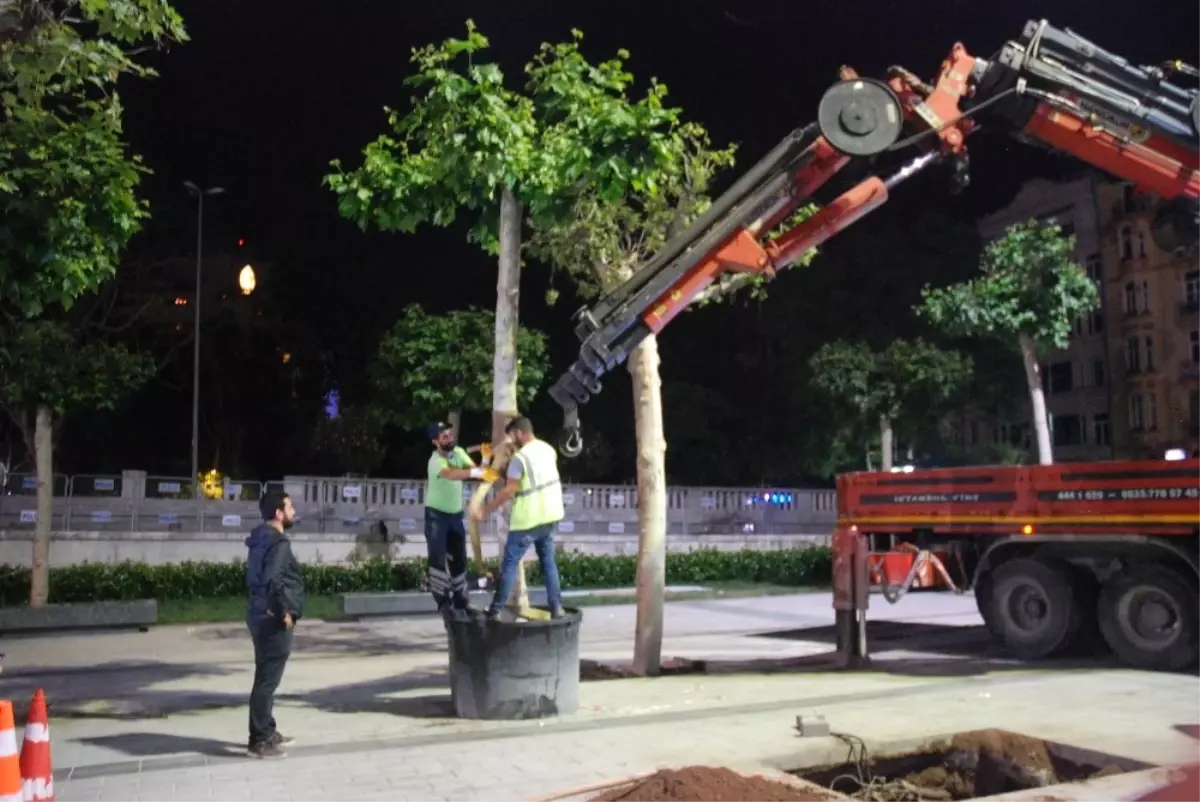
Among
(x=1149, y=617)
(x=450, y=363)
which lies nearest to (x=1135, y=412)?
(x=450, y=363)

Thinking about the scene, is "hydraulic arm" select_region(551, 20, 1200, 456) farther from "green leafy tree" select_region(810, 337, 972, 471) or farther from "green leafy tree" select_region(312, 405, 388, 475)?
"green leafy tree" select_region(312, 405, 388, 475)

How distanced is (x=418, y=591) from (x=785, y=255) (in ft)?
38.9

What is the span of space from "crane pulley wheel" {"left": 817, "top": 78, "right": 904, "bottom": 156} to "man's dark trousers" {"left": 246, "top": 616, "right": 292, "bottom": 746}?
5166 mm

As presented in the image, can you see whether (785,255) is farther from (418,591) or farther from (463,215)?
(418,591)

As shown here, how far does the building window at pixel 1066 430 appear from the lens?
43531 mm

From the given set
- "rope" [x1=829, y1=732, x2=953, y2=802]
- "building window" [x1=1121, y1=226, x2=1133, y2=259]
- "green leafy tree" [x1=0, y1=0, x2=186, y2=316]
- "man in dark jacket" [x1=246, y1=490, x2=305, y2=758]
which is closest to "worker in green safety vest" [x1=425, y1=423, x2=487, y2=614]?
"man in dark jacket" [x1=246, y1=490, x2=305, y2=758]

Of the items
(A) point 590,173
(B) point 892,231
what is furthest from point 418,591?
(B) point 892,231

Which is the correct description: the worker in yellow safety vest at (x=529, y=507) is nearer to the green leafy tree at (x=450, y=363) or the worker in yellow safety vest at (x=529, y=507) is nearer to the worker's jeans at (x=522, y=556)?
the worker's jeans at (x=522, y=556)

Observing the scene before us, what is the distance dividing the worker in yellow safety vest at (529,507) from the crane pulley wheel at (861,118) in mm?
3168

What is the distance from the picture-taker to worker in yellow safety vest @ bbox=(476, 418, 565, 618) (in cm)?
831

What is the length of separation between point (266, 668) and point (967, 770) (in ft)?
14.9

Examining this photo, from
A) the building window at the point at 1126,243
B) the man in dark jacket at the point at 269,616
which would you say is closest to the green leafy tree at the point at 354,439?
the man in dark jacket at the point at 269,616

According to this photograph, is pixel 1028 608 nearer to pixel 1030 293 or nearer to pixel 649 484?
pixel 649 484

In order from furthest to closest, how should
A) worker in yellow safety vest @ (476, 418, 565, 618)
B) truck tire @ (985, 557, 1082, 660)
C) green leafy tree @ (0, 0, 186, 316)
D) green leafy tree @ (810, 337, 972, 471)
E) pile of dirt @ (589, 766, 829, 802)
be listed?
green leafy tree @ (810, 337, 972, 471) → truck tire @ (985, 557, 1082, 660) → worker in yellow safety vest @ (476, 418, 565, 618) → green leafy tree @ (0, 0, 186, 316) → pile of dirt @ (589, 766, 829, 802)
